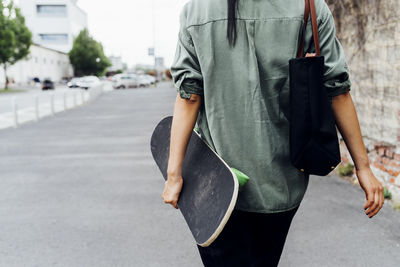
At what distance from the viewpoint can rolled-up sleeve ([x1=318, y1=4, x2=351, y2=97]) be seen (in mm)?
1343

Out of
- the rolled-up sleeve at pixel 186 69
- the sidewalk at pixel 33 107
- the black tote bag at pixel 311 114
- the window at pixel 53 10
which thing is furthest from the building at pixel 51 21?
the black tote bag at pixel 311 114

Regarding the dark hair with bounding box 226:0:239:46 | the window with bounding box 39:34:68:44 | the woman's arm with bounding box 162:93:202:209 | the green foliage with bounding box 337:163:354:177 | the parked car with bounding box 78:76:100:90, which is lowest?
the parked car with bounding box 78:76:100:90

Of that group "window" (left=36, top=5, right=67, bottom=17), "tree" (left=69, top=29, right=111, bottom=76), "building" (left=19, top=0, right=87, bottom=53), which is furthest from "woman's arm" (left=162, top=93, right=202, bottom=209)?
"window" (left=36, top=5, right=67, bottom=17)

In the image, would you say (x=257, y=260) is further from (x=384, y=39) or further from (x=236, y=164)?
(x=384, y=39)

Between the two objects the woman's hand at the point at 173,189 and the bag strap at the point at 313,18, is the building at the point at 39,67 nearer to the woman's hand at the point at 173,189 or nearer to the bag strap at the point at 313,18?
the woman's hand at the point at 173,189

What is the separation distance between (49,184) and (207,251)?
4352 mm

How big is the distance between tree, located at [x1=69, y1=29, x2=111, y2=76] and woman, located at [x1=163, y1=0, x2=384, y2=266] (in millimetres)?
69022

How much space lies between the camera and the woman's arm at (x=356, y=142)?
1.41m

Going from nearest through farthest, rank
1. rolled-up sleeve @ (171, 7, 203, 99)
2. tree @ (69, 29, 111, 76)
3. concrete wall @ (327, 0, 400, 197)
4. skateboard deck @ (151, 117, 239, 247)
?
skateboard deck @ (151, 117, 239, 247) < rolled-up sleeve @ (171, 7, 203, 99) < concrete wall @ (327, 0, 400, 197) < tree @ (69, 29, 111, 76)

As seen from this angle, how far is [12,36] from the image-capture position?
37.2m

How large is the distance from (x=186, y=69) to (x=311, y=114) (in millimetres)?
437

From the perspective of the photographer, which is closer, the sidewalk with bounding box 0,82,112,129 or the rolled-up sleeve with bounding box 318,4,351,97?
the rolled-up sleeve with bounding box 318,4,351,97

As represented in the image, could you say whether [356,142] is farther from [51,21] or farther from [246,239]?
[51,21]

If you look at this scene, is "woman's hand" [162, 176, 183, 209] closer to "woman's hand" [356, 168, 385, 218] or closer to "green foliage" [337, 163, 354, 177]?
"woman's hand" [356, 168, 385, 218]
